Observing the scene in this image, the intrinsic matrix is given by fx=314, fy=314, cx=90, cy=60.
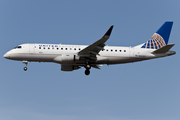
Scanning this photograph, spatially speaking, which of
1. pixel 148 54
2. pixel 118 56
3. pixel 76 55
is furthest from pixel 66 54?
pixel 148 54

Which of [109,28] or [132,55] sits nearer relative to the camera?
[109,28]

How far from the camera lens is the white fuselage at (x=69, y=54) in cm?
4400

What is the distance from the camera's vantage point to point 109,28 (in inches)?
1489

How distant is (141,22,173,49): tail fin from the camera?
4850 centimetres

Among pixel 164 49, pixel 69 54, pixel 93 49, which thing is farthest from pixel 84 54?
pixel 164 49

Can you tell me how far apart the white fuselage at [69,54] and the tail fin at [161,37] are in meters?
2.75

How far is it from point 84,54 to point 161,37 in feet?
43.3

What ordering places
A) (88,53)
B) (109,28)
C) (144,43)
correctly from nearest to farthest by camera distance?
(109,28) → (88,53) → (144,43)

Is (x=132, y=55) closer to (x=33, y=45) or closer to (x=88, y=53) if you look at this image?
(x=88, y=53)

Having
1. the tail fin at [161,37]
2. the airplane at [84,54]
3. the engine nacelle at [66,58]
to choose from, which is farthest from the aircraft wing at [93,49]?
the tail fin at [161,37]

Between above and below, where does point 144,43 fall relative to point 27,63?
above

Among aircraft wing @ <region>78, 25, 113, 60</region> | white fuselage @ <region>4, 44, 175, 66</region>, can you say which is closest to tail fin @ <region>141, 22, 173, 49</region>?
white fuselage @ <region>4, 44, 175, 66</region>

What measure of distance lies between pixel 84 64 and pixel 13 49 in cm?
1049

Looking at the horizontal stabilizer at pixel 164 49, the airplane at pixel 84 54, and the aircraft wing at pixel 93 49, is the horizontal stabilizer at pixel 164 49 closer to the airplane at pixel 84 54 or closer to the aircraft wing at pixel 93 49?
the airplane at pixel 84 54
